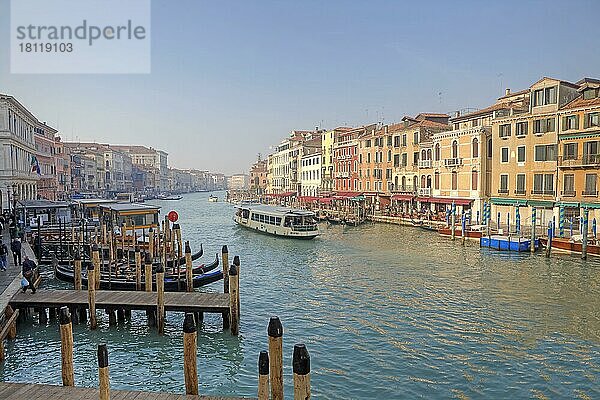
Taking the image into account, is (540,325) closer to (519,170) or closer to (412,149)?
(519,170)

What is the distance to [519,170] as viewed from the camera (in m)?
26.9

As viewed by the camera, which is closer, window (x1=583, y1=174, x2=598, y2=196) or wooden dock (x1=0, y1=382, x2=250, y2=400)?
wooden dock (x1=0, y1=382, x2=250, y2=400)

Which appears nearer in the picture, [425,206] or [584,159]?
[584,159]

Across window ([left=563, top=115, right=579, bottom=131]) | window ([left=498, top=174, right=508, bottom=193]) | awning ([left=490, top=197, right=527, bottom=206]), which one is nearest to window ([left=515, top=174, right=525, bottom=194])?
awning ([left=490, top=197, right=527, bottom=206])

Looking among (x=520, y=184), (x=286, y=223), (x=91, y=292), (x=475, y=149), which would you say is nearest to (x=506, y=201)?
(x=520, y=184)

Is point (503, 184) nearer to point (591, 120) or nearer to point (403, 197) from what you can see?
point (591, 120)

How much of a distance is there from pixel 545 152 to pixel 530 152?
838 mm

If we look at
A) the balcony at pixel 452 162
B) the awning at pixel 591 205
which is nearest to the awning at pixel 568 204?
the awning at pixel 591 205

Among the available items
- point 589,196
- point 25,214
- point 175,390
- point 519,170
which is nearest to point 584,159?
point 589,196

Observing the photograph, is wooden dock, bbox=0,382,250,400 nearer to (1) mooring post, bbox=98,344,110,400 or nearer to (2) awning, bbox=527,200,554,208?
(1) mooring post, bbox=98,344,110,400

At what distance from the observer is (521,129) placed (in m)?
26.6

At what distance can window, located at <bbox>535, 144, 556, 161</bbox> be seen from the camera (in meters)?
25.0

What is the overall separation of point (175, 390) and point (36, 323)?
5023 mm

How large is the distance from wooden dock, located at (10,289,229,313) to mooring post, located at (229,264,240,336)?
0.99 ft
